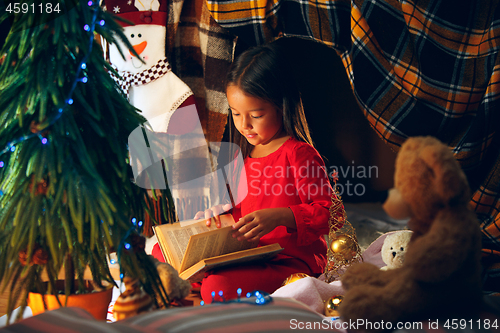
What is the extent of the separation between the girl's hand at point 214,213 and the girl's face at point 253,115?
24cm

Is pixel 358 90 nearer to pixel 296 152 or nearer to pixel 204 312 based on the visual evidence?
pixel 296 152

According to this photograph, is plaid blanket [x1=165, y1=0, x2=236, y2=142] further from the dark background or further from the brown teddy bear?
the brown teddy bear

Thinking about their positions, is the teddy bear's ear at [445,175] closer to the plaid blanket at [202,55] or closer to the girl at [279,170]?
the girl at [279,170]

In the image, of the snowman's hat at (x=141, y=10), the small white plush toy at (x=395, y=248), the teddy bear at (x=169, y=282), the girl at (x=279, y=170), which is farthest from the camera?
the snowman's hat at (x=141, y=10)

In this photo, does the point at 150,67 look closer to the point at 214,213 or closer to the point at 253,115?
the point at 253,115

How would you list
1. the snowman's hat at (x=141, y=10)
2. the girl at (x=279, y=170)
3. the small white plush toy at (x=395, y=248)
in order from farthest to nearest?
the snowman's hat at (x=141, y=10)
the girl at (x=279, y=170)
the small white plush toy at (x=395, y=248)

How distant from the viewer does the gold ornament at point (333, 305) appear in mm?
760

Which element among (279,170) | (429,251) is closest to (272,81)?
(279,170)

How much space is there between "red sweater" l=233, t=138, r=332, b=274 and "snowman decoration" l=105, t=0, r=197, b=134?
335 mm

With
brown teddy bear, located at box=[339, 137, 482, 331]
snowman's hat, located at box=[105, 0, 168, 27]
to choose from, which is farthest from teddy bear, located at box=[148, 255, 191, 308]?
snowman's hat, located at box=[105, 0, 168, 27]

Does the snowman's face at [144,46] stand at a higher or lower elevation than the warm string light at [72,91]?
higher

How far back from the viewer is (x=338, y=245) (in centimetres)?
92

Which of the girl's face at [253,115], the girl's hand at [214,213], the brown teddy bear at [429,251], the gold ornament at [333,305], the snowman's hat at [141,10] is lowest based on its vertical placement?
the gold ornament at [333,305]

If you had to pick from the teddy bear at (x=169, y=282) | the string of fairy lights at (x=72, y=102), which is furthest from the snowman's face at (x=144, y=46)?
the teddy bear at (x=169, y=282)
